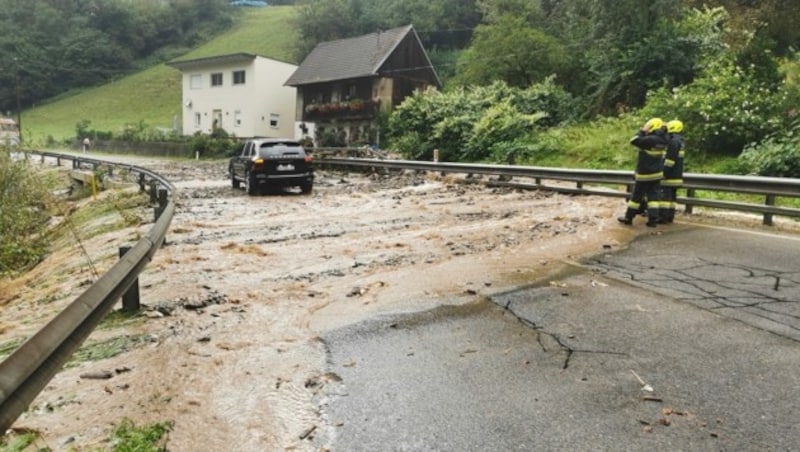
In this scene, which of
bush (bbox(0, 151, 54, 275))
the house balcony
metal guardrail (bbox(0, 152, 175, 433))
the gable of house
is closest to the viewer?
metal guardrail (bbox(0, 152, 175, 433))

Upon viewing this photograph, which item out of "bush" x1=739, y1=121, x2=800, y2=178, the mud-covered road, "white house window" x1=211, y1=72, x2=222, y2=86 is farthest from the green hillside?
"bush" x1=739, y1=121, x2=800, y2=178

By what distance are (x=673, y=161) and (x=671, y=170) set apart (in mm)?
176

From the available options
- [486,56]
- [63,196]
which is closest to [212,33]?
[486,56]

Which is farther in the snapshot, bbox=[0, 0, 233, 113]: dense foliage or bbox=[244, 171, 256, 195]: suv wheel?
bbox=[0, 0, 233, 113]: dense foliage

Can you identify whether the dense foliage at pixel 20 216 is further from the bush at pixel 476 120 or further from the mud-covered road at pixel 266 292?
the bush at pixel 476 120

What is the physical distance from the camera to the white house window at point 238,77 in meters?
50.2

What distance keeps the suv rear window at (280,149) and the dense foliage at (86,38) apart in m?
80.0

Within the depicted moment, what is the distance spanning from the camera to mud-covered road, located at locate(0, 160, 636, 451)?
3.46m

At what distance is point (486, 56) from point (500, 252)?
3131 cm

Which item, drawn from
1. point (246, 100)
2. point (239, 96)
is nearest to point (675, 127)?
point (246, 100)

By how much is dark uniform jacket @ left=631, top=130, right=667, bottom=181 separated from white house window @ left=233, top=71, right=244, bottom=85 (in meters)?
45.6

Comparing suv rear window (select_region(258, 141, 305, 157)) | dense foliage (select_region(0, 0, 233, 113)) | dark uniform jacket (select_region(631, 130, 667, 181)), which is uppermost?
dense foliage (select_region(0, 0, 233, 113))

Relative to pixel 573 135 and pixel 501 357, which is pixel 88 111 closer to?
pixel 573 135

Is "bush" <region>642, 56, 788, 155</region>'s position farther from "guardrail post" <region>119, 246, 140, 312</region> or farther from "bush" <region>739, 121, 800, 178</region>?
"guardrail post" <region>119, 246, 140, 312</region>
